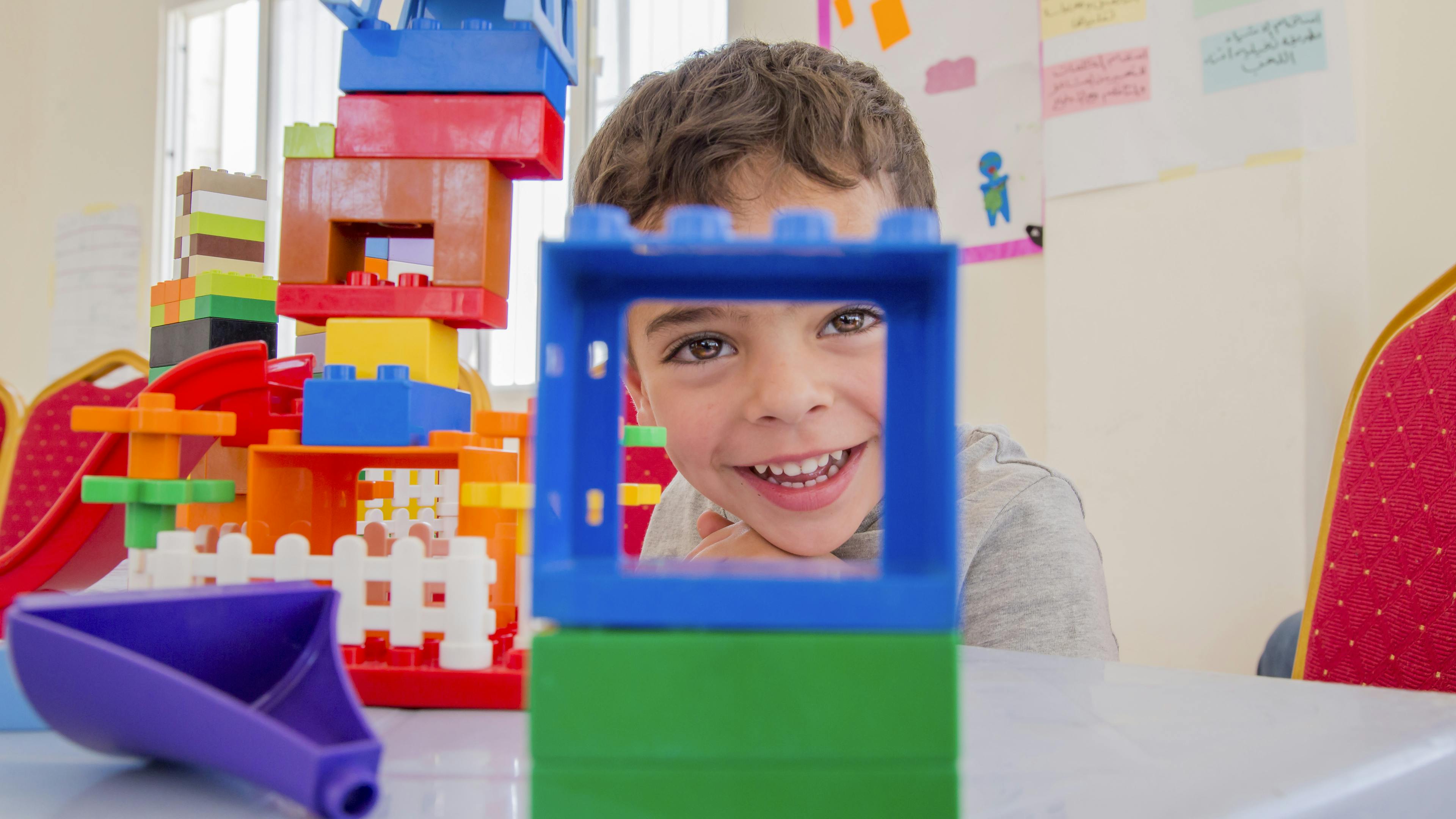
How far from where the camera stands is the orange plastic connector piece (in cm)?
45

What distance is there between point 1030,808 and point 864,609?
0.11 meters

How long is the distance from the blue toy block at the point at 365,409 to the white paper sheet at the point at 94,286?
344 cm

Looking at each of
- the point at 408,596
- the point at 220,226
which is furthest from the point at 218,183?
the point at 408,596

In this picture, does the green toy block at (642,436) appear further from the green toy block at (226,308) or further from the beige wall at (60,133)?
the beige wall at (60,133)

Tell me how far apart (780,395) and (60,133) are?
13.2ft

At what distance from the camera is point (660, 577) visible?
0.59ft

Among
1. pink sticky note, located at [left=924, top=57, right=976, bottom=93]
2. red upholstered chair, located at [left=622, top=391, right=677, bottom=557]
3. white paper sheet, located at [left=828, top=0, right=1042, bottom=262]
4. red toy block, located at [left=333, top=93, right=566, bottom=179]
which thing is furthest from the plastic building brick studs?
pink sticky note, located at [left=924, top=57, right=976, bottom=93]

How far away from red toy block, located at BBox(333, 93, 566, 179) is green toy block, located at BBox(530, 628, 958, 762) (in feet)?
1.20

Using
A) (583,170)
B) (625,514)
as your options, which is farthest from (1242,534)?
(583,170)

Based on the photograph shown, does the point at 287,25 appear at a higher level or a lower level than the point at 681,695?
higher

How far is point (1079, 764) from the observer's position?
287mm

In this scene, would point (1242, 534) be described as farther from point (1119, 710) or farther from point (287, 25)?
point (287, 25)

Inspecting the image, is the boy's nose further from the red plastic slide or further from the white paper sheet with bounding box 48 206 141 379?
the white paper sheet with bounding box 48 206 141 379

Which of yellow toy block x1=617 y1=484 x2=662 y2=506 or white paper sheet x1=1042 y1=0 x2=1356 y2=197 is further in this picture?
white paper sheet x1=1042 y1=0 x2=1356 y2=197
